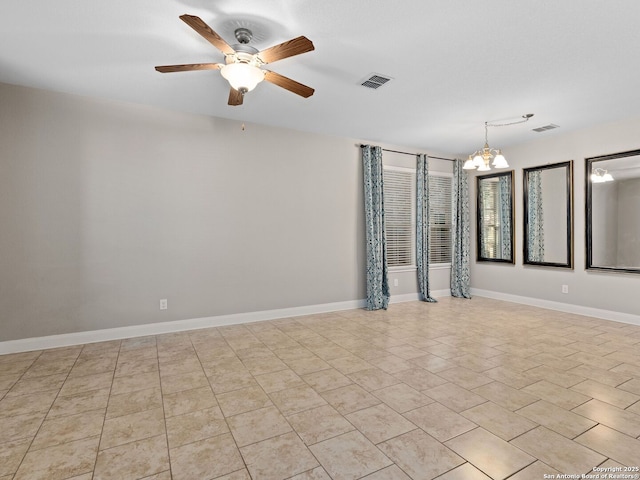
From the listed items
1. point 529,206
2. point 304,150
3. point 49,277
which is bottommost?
point 49,277

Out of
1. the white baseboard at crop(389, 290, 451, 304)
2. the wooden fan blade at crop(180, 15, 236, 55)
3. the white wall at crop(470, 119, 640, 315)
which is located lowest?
the white baseboard at crop(389, 290, 451, 304)

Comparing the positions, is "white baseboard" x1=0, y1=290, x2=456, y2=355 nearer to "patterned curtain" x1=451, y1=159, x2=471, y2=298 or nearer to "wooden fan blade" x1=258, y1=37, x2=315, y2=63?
"patterned curtain" x1=451, y1=159, x2=471, y2=298

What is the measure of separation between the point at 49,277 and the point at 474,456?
13.9ft

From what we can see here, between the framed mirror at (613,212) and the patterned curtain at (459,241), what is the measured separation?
6.18 ft

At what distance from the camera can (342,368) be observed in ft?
10.0

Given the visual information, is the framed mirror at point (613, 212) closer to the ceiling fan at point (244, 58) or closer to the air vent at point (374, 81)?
the air vent at point (374, 81)

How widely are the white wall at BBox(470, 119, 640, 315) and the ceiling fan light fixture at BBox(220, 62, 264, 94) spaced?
4777 millimetres

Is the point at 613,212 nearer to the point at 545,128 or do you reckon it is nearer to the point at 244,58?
the point at 545,128

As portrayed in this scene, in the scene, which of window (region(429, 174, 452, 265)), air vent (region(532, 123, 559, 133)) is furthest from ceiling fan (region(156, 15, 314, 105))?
window (region(429, 174, 452, 265))

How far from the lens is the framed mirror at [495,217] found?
19.6 ft

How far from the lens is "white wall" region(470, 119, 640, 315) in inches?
179

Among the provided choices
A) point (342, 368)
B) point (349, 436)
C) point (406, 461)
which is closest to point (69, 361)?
point (342, 368)

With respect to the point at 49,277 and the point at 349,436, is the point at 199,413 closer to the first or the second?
the point at 349,436

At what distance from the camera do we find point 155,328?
162 inches
